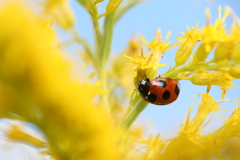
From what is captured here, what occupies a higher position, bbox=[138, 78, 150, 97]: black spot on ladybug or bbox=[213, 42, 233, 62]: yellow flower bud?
bbox=[138, 78, 150, 97]: black spot on ladybug

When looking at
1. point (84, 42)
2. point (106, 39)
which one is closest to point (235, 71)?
point (106, 39)

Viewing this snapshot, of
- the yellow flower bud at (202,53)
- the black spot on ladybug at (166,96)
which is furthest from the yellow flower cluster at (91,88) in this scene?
the black spot on ladybug at (166,96)

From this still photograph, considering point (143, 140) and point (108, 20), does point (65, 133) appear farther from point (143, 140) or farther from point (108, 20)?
point (108, 20)

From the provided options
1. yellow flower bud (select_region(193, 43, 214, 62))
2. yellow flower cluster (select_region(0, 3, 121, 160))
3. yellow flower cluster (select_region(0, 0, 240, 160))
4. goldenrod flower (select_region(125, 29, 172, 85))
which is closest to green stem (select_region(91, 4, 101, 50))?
yellow flower cluster (select_region(0, 0, 240, 160))

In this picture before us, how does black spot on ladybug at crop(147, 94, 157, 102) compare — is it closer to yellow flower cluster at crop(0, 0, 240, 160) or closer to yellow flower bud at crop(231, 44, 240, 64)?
yellow flower cluster at crop(0, 0, 240, 160)

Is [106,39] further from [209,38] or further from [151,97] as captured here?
[209,38]

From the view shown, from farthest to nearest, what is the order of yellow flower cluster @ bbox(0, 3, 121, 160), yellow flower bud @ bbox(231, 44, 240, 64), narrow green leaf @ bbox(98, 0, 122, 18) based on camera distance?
narrow green leaf @ bbox(98, 0, 122, 18)
yellow flower bud @ bbox(231, 44, 240, 64)
yellow flower cluster @ bbox(0, 3, 121, 160)

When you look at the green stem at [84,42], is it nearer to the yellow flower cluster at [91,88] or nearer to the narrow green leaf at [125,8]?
the yellow flower cluster at [91,88]

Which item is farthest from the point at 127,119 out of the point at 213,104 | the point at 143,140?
the point at 213,104

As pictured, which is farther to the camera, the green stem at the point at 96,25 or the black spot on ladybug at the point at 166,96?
the black spot on ladybug at the point at 166,96
